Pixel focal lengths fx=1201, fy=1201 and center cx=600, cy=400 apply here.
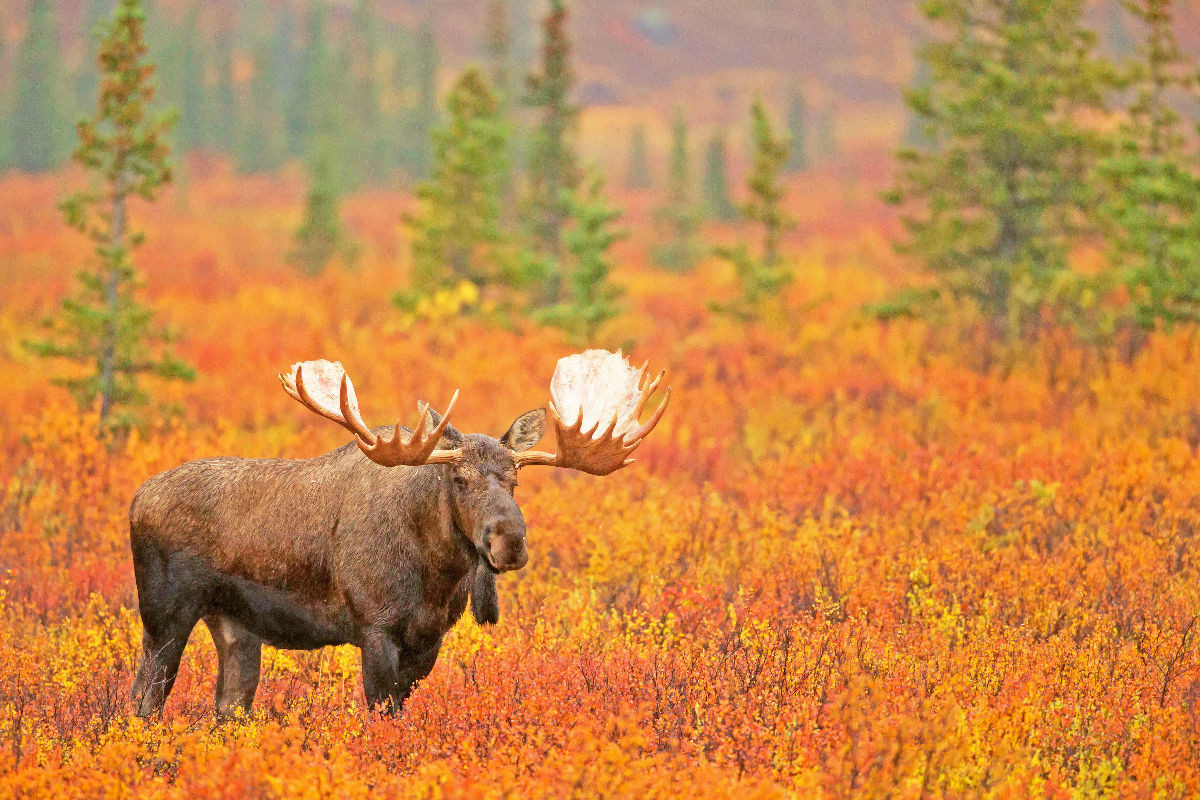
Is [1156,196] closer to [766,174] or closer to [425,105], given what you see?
[766,174]

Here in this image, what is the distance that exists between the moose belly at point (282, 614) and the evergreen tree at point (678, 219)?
25.9 meters

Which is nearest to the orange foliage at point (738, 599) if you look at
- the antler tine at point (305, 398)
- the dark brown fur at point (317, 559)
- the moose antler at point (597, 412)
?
the dark brown fur at point (317, 559)

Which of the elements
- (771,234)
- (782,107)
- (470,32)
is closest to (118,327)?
(771,234)

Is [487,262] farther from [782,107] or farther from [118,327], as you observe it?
[782,107]

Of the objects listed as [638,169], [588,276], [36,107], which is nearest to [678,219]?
[588,276]

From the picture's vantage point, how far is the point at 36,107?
180 feet

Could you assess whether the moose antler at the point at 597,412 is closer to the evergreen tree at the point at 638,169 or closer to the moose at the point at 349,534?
the moose at the point at 349,534

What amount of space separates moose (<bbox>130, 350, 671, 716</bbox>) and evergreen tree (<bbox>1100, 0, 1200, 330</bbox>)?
10.4m

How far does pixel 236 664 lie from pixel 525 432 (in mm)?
2007

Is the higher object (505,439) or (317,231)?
(317,231)

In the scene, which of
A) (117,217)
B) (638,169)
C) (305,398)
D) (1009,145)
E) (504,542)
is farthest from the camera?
(638,169)

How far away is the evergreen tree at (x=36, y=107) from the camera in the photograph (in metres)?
54.3

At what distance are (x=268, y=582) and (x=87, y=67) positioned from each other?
2954 inches

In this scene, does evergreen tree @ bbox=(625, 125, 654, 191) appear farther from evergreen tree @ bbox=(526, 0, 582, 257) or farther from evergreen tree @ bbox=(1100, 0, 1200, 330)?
evergreen tree @ bbox=(1100, 0, 1200, 330)
